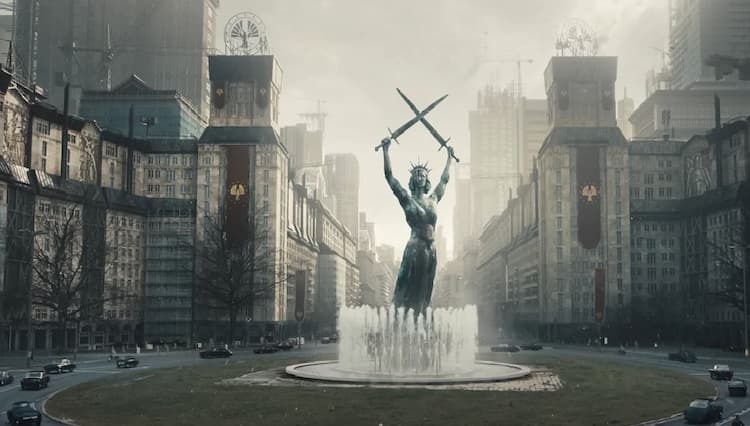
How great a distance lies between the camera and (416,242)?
2210 inches

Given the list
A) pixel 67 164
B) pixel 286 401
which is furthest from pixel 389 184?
pixel 67 164

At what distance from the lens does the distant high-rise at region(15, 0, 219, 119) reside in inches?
7362

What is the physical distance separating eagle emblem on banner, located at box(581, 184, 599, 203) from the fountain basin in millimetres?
84959

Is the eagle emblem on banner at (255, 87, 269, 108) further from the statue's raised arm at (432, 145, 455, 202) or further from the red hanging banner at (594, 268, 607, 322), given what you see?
the statue's raised arm at (432, 145, 455, 202)

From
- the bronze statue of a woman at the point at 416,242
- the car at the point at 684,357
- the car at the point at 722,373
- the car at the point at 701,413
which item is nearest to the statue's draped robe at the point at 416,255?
the bronze statue of a woman at the point at 416,242

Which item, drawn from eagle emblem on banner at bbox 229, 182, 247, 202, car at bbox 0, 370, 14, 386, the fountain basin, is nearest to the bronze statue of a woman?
the fountain basin

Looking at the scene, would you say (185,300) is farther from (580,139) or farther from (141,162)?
(580,139)

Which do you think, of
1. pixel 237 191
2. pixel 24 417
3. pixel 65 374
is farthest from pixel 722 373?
pixel 237 191

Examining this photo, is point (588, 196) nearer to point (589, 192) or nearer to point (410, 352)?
point (589, 192)

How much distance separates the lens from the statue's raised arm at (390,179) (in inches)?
2199

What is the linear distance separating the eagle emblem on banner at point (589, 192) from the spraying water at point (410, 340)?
82373mm

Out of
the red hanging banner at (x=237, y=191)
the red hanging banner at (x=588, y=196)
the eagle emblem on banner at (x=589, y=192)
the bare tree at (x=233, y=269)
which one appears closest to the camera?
the bare tree at (x=233, y=269)

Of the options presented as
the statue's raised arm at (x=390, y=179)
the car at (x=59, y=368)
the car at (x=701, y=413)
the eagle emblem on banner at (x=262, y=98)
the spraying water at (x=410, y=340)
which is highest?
the eagle emblem on banner at (x=262, y=98)

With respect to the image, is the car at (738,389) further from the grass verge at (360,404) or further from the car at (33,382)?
the car at (33,382)
